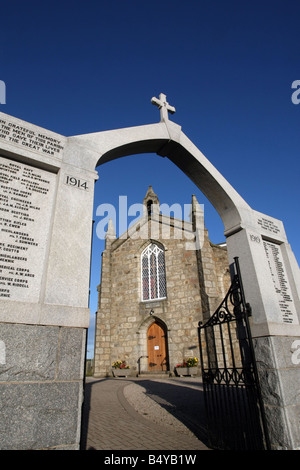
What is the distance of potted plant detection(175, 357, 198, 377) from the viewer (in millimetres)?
14359

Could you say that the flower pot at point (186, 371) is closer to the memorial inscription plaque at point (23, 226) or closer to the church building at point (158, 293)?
the church building at point (158, 293)

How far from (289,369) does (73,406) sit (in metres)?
3.07

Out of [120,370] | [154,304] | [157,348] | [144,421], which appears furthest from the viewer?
[154,304]

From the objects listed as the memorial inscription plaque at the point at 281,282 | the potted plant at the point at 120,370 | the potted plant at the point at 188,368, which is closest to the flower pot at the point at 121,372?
the potted plant at the point at 120,370

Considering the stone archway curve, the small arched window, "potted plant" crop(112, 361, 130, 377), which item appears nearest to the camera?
the stone archway curve

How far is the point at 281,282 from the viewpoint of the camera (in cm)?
518

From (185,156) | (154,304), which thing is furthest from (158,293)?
(185,156)

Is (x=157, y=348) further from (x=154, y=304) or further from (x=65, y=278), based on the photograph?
(x=65, y=278)

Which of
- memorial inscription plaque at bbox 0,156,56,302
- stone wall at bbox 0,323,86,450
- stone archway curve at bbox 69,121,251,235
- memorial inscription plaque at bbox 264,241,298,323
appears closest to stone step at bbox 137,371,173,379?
memorial inscription plaque at bbox 264,241,298,323

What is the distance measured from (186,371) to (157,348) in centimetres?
237

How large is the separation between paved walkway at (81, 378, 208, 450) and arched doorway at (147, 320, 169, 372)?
5858 millimetres

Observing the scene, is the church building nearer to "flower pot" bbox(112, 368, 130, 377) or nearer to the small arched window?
the small arched window

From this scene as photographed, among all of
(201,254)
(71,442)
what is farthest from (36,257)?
(201,254)

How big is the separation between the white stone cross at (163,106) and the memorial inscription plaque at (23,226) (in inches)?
110
